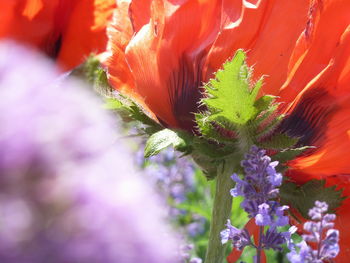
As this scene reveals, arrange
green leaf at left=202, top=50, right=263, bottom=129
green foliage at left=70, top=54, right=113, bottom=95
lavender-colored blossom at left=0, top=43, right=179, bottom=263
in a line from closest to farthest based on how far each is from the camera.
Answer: lavender-colored blossom at left=0, top=43, right=179, bottom=263 < green leaf at left=202, top=50, right=263, bottom=129 < green foliage at left=70, top=54, right=113, bottom=95

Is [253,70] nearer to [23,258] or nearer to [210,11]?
[210,11]

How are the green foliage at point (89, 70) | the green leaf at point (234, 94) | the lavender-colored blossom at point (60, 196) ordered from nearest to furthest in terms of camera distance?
the lavender-colored blossom at point (60, 196), the green leaf at point (234, 94), the green foliage at point (89, 70)

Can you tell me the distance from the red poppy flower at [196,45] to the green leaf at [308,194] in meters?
0.08

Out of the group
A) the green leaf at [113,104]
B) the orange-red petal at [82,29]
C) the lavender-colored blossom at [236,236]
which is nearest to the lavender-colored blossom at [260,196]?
the lavender-colored blossom at [236,236]

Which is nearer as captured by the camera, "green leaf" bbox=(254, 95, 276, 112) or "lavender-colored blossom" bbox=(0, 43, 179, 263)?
"lavender-colored blossom" bbox=(0, 43, 179, 263)

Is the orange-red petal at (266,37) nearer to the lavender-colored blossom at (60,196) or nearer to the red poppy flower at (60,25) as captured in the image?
the red poppy flower at (60,25)

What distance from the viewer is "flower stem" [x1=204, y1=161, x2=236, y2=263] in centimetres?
56

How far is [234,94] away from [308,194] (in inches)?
4.8

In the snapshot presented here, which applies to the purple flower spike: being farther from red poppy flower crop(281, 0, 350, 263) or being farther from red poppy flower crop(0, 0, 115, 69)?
red poppy flower crop(0, 0, 115, 69)

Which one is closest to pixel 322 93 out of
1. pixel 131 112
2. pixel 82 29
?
pixel 131 112

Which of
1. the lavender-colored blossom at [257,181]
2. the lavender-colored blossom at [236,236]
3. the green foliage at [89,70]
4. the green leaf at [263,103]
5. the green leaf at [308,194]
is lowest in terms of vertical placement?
the lavender-colored blossom at [236,236]

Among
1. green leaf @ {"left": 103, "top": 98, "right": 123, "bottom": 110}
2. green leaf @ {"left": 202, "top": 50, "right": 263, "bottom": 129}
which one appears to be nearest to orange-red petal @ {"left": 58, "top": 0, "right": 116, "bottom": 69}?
green leaf @ {"left": 103, "top": 98, "right": 123, "bottom": 110}

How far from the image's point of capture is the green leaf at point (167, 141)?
0.52m

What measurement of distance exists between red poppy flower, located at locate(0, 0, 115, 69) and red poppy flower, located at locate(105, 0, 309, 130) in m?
0.14
